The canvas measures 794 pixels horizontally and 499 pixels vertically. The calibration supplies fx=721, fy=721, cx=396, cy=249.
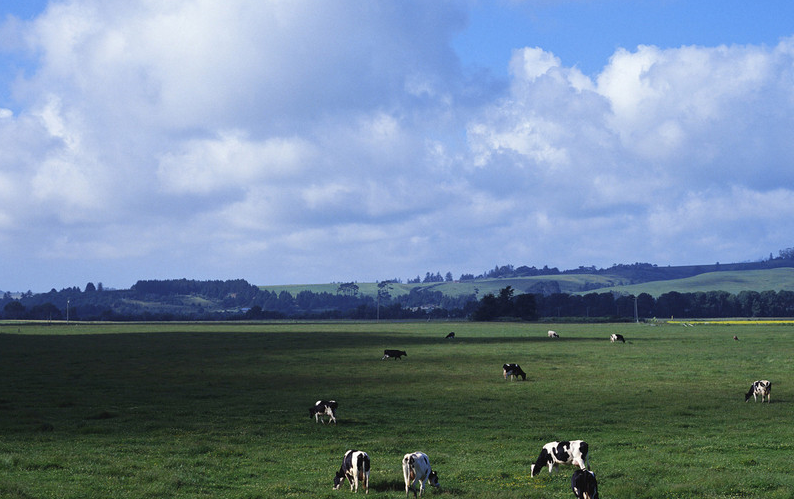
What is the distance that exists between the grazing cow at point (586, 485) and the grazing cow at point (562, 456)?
3.55 m

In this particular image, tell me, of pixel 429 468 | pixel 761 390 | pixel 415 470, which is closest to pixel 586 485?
pixel 429 468

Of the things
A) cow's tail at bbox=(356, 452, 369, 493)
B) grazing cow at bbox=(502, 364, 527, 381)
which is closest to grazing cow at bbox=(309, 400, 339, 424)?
cow's tail at bbox=(356, 452, 369, 493)

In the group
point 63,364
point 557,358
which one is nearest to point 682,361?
point 557,358

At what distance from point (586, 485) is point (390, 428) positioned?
12.9m

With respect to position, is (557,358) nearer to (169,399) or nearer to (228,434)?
(169,399)

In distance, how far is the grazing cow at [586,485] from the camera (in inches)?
605

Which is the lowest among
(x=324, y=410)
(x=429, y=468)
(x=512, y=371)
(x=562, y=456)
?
(x=512, y=371)

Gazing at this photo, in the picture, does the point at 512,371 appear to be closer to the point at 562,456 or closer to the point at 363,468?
the point at 562,456

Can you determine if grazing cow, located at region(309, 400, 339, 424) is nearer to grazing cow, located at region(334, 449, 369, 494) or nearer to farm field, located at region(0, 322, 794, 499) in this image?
farm field, located at region(0, 322, 794, 499)

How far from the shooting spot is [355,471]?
1730 cm

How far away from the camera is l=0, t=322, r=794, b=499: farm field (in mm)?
18141

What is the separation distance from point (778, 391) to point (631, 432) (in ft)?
54.3

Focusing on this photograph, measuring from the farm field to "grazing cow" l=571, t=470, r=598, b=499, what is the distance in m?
1.44

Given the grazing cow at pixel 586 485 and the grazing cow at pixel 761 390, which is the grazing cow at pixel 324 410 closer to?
the grazing cow at pixel 586 485
